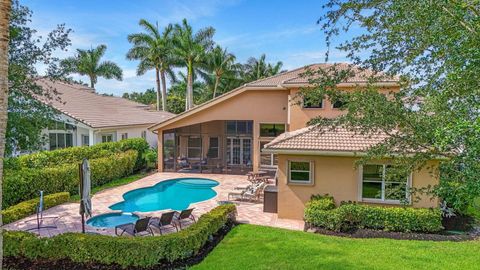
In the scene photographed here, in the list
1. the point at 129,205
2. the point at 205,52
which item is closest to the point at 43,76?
the point at 129,205

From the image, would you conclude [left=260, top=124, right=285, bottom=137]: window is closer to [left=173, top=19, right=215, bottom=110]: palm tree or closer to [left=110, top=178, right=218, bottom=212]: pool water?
[left=110, top=178, right=218, bottom=212]: pool water

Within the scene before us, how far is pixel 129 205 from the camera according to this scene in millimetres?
17359

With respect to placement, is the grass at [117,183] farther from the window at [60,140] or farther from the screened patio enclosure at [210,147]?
the window at [60,140]

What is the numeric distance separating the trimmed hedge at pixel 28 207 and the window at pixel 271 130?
14.2m

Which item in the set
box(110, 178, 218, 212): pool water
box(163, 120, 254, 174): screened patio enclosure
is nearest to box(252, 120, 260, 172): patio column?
box(163, 120, 254, 174): screened patio enclosure

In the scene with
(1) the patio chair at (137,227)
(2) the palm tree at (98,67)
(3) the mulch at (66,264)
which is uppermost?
(2) the palm tree at (98,67)

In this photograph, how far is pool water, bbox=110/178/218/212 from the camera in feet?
56.3

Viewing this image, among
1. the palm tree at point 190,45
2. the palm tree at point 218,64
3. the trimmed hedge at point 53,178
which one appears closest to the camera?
the trimmed hedge at point 53,178

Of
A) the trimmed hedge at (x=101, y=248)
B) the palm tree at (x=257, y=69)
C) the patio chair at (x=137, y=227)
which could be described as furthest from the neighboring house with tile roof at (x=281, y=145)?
the palm tree at (x=257, y=69)

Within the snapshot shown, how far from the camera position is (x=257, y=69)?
5719cm

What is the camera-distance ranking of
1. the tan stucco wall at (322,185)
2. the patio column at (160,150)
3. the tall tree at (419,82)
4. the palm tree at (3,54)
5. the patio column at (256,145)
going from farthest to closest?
1. the patio column at (160,150)
2. the patio column at (256,145)
3. the tan stucco wall at (322,185)
4. the palm tree at (3,54)
5. the tall tree at (419,82)

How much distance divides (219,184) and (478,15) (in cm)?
1915

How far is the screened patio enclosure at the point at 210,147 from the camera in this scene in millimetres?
27359

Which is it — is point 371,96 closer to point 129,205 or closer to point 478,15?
point 478,15
